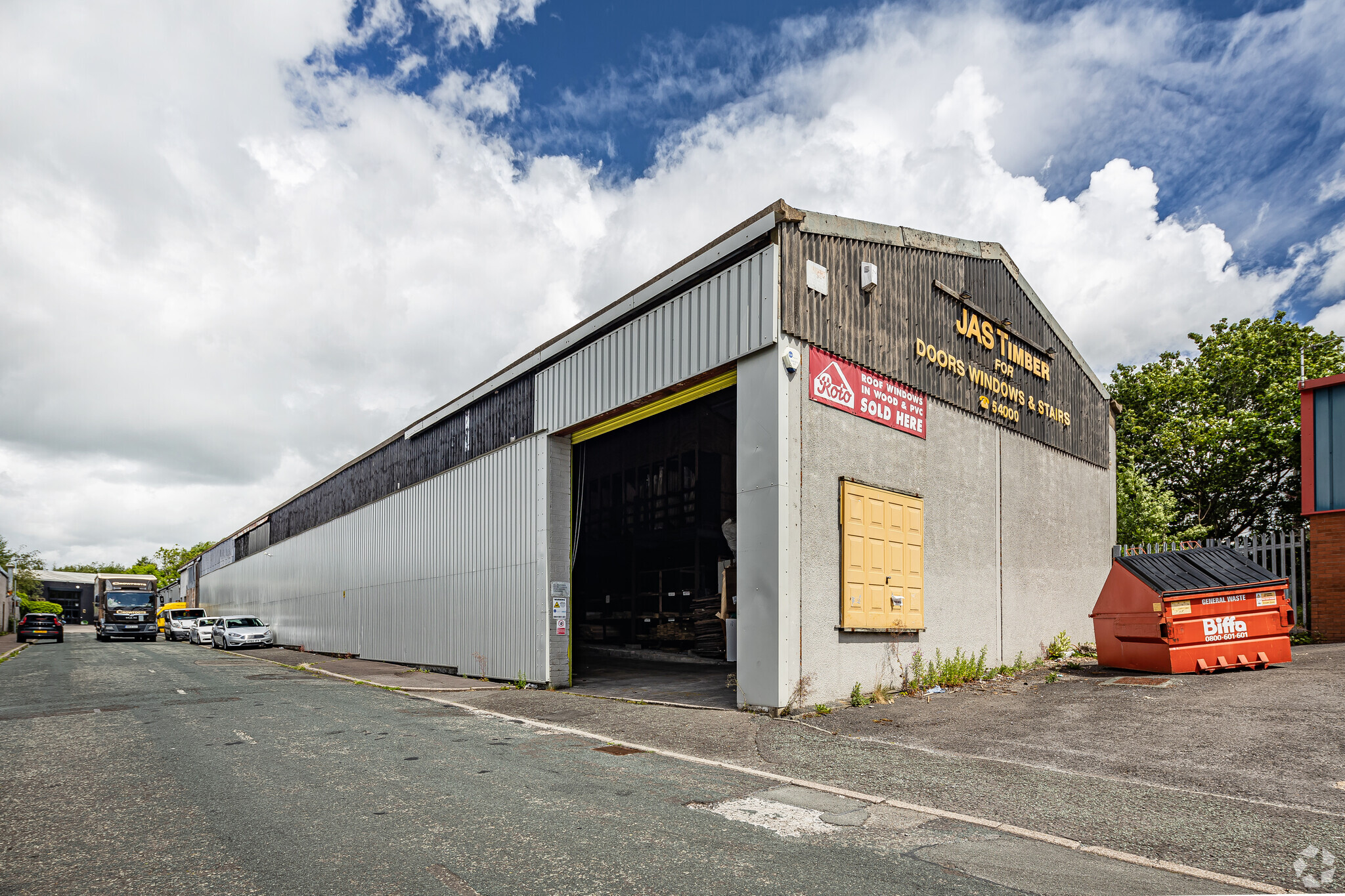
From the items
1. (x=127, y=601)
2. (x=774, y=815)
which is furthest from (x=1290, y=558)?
(x=127, y=601)

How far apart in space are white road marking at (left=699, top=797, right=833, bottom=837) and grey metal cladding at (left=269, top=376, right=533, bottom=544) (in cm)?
1203

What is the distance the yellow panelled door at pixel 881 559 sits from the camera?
1171 centimetres

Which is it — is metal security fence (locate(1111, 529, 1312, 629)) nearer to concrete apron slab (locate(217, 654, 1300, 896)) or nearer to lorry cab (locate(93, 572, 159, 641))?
concrete apron slab (locate(217, 654, 1300, 896))

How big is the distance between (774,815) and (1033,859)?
178 centimetres

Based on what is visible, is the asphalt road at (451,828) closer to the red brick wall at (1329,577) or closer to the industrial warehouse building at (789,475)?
the industrial warehouse building at (789,475)

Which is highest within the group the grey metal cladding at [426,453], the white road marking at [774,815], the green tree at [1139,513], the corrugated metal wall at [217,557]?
the grey metal cladding at [426,453]

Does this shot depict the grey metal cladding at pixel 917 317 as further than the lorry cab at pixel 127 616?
No

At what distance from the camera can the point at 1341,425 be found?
18156mm

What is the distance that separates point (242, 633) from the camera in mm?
34906

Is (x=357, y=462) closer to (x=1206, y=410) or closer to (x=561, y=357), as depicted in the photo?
(x=561, y=357)

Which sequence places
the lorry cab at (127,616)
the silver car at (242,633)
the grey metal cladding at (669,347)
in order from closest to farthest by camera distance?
the grey metal cladding at (669,347)
the silver car at (242,633)
the lorry cab at (127,616)

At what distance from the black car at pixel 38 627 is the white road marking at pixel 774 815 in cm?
5027

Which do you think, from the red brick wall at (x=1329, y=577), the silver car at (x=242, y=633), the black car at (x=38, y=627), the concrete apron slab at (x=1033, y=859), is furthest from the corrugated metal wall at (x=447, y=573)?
the black car at (x=38, y=627)

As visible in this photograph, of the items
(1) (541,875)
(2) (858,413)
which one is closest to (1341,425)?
(2) (858,413)
